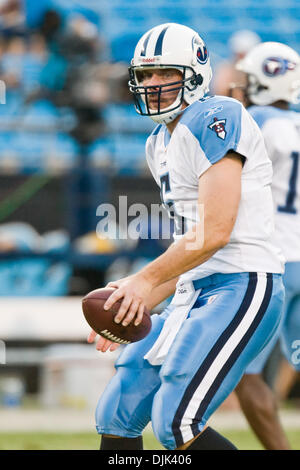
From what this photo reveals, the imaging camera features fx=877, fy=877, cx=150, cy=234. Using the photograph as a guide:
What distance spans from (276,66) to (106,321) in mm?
1973

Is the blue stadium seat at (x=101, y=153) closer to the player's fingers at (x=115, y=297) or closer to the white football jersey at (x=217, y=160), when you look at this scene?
the white football jersey at (x=217, y=160)

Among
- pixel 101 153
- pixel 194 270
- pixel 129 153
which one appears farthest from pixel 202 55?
pixel 129 153

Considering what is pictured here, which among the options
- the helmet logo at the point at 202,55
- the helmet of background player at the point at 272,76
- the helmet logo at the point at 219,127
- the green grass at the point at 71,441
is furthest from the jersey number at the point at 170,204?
the green grass at the point at 71,441

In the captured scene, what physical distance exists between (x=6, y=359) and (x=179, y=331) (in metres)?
4.09

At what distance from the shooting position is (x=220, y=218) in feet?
8.48

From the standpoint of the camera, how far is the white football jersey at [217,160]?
8.73ft

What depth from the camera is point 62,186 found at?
8391mm

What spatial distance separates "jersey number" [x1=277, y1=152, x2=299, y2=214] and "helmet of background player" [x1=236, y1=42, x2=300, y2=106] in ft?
1.16

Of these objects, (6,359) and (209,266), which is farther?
(6,359)

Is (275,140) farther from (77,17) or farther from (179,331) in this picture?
(77,17)

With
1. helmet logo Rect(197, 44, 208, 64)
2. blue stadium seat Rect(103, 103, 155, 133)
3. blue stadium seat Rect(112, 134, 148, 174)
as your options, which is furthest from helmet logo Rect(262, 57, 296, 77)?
blue stadium seat Rect(112, 134, 148, 174)

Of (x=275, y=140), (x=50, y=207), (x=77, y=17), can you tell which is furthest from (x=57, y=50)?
(x=275, y=140)

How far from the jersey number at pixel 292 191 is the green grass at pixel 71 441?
4.01 feet

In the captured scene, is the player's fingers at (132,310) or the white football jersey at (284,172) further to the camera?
the white football jersey at (284,172)
